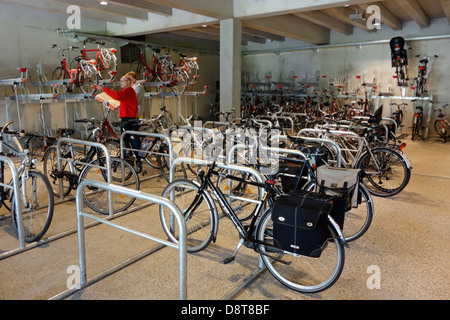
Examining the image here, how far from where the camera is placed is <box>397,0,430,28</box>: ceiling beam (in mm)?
7159

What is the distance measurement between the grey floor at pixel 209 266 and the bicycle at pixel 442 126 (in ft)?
20.7

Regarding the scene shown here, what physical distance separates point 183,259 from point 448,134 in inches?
402

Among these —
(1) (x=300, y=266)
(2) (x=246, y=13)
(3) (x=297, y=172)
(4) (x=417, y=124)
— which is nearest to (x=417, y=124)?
(4) (x=417, y=124)

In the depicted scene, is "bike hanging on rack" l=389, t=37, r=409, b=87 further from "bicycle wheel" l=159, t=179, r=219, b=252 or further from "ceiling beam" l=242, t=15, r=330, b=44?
"bicycle wheel" l=159, t=179, r=219, b=252

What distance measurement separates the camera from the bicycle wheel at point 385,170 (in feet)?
13.9

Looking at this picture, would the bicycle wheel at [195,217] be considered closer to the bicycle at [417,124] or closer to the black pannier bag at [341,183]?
the black pannier bag at [341,183]

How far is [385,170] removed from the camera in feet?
14.0

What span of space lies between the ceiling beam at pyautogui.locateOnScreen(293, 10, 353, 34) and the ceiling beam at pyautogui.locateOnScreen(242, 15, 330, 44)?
50cm

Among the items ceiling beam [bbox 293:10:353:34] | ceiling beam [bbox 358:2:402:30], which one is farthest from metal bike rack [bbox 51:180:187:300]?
ceiling beam [bbox 358:2:402:30]

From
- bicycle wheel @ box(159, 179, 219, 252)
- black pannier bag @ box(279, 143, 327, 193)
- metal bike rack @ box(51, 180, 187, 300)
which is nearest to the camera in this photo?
metal bike rack @ box(51, 180, 187, 300)

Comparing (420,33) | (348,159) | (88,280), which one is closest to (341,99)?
(420,33)

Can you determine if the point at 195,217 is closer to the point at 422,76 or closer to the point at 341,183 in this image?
the point at 341,183

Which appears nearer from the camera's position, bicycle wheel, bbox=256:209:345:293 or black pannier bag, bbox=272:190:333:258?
black pannier bag, bbox=272:190:333:258

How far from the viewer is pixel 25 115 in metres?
7.57
